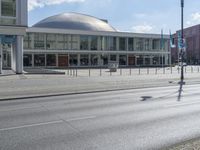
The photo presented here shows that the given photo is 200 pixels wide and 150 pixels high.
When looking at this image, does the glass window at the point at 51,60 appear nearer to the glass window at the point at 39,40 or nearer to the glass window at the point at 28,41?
the glass window at the point at 39,40

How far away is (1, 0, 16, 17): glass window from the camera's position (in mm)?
33562

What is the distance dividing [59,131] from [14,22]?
93.3ft

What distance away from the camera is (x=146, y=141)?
698 cm

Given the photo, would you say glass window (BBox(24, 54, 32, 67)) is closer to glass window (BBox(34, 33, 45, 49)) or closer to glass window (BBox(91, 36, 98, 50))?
glass window (BBox(34, 33, 45, 49))

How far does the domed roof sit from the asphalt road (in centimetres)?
6626

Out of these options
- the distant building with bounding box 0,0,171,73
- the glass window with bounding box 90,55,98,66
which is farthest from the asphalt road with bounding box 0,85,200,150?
the glass window with bounding box 90,55,98,66

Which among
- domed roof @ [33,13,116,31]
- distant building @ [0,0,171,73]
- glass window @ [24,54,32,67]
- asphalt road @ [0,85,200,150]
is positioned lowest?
asphalt road @ [0,85,200,150]

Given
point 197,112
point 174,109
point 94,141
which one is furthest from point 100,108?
point 94,141

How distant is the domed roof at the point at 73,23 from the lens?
76.9 metres

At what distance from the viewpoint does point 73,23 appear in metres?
78.4

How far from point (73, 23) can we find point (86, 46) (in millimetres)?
14736

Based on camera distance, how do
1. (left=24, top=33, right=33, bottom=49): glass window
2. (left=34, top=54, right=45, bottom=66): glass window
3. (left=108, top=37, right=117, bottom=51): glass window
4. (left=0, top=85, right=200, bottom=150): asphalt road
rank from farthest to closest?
1. (left=108, top=37, right=117, bottom=51): glass window
2. (left=34, top=54, right=45, bottom=66): glass window
3. (left=24, top=33, right=33, bottom=49): glass window
4. (left=0, top=85, right=200, bottom=150): asphalt road

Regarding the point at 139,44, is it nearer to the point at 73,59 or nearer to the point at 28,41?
the point at 73,59

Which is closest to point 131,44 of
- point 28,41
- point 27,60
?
point 28,41
